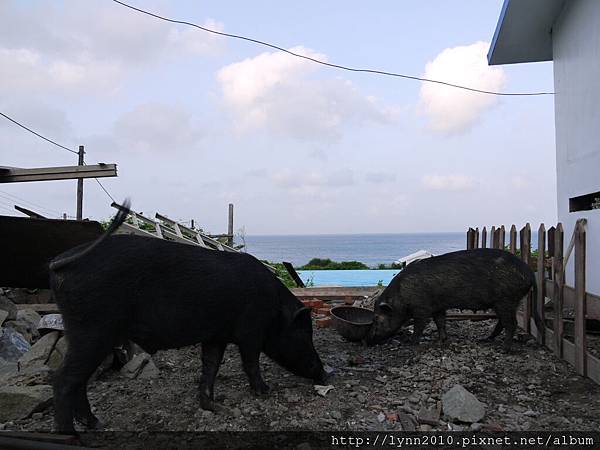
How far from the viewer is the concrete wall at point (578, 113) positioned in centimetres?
710

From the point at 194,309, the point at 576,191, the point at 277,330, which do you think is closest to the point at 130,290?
the point at 194,309

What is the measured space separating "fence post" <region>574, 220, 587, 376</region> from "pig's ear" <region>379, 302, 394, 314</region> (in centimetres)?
195

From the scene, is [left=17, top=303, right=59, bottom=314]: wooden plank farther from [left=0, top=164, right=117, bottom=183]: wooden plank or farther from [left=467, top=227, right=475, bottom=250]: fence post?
[left=467, top=227, right=475, bottom=250]: fence post

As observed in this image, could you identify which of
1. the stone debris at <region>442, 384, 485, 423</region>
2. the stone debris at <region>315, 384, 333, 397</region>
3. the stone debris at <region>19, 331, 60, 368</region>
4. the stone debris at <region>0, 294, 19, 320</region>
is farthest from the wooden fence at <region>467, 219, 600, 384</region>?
the stone debris at <region>0, 294, 19, 320</region>

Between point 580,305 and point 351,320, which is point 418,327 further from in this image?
point 580,305

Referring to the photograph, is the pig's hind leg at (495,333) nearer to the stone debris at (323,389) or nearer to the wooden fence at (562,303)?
the wooden fence at (562,303)

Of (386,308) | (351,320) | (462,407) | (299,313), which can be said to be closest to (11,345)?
(299,313)

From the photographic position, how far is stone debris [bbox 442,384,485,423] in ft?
12.5

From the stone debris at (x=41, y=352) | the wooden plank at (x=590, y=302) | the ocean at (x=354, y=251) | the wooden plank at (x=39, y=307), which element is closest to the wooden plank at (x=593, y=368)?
the wooden plank at (x=590, y=302)

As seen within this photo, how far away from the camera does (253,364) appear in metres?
4.34

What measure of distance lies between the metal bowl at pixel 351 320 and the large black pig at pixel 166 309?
1502 millimetres

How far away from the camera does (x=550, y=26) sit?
943 centimetres

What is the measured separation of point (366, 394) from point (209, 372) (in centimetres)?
136

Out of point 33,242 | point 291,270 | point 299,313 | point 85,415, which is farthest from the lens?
point 291,270
